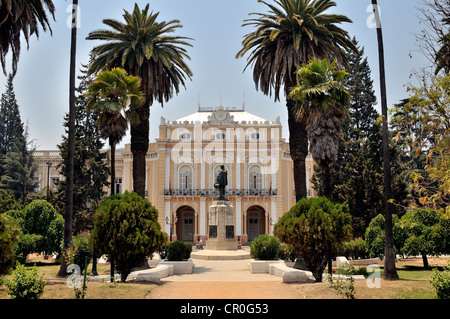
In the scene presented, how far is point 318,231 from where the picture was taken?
13.8m

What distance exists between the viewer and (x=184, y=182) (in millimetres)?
46906

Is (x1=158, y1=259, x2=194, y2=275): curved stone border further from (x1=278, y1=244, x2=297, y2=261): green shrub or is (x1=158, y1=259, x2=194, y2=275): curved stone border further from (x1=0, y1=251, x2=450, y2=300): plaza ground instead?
(x1=278, y1=244, x2=297, y2=261): green shrub

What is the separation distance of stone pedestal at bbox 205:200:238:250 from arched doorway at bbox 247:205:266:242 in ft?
65.7

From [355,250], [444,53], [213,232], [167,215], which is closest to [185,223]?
[167,215]

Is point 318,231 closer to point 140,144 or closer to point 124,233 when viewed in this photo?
point 124,233

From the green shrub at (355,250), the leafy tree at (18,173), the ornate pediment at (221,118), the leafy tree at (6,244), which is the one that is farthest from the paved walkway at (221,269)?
the leafy tree at (18,173)

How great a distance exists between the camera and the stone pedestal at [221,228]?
27.0 m

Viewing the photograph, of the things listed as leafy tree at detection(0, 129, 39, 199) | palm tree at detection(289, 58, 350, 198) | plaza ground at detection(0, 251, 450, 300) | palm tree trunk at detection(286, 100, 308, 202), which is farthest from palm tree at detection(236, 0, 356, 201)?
leafy tree at detection(0, 129, 39, 199)

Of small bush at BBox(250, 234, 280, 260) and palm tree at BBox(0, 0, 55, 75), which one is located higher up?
palm tree at BBox(0, 0, 55, 75)

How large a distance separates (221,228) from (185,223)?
21.1 m

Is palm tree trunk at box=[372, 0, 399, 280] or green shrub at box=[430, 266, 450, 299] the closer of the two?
green shrub at box=[430, 266, 450, 299]

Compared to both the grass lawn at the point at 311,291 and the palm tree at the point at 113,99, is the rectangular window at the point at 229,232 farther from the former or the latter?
the grass lawn at the point at 311,291

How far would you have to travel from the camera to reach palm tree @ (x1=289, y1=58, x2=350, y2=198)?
16.0m
